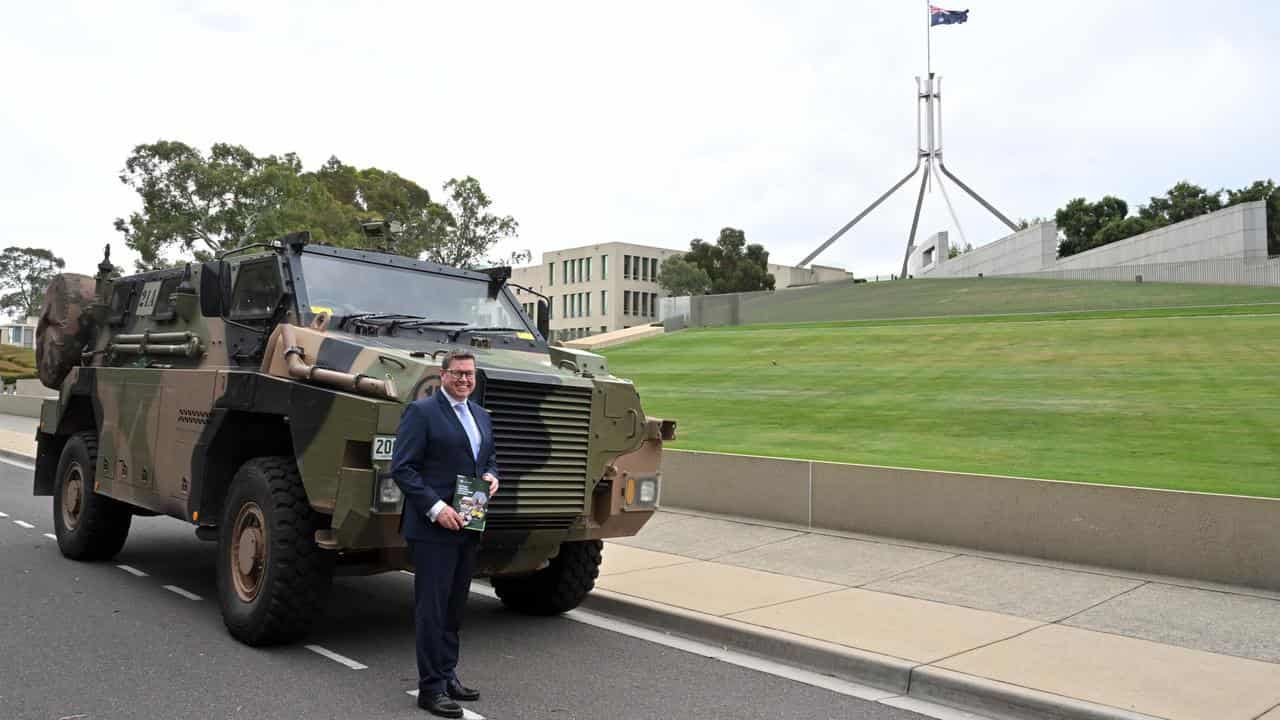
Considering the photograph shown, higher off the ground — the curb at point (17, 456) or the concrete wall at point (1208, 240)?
the concrete wall at point (1208, 240)

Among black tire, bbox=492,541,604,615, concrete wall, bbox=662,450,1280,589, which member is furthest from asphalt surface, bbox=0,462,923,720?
concrete wall, bbox=662,450,1280,589

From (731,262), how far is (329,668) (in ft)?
264

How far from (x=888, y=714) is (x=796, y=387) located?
47.0ft

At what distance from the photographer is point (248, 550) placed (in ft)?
21.3

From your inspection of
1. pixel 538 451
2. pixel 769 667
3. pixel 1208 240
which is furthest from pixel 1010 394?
pixel 1208 240

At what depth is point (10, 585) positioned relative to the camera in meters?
8.21

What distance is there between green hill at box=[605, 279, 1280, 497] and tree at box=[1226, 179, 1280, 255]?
140ft

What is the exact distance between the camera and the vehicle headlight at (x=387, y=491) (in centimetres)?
571

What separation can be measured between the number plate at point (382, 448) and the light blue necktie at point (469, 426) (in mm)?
684

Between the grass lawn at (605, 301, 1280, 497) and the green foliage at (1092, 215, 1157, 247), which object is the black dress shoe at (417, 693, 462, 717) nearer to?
the grass lawn at (605, 301, 1280, 497)

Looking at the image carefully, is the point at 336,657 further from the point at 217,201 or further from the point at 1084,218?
the point at 1084,218

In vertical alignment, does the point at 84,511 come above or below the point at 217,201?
below

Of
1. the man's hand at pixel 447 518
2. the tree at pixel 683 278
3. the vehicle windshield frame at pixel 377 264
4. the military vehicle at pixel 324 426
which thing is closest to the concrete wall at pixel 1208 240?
the tree at pixel 683 278

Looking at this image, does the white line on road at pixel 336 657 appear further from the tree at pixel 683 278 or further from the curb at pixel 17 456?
the tree at pixel 683 278
